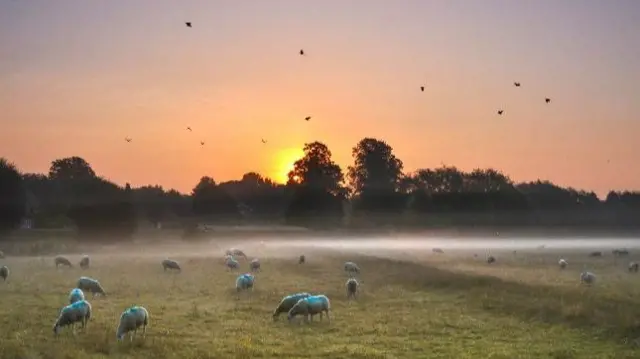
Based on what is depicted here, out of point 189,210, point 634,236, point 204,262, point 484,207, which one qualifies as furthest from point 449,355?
point 189,210

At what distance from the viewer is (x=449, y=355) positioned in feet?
58.2

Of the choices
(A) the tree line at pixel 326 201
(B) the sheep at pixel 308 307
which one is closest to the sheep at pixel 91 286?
(B) the sheep at pixel 308 307

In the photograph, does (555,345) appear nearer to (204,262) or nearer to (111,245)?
(204,262)

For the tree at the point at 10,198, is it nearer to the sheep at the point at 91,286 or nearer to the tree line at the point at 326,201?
the tree line at the point at 326,201

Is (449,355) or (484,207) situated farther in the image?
(484,207)

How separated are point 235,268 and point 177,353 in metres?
29.3

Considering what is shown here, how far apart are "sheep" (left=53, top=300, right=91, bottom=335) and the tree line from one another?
6566 centimetres

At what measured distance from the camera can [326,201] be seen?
12256 cm

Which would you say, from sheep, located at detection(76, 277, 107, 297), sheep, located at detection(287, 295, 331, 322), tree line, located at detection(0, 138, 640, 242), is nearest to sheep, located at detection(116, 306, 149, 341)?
sheep, located at detection(287, 295, 331, 322)

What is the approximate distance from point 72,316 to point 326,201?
10206 cm

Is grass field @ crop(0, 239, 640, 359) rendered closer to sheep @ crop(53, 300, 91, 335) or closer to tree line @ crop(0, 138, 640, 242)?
sheep @ crop(53, 300, 91, 335)

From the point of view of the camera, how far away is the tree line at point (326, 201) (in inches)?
3369

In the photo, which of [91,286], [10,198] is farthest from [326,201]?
[91,286]

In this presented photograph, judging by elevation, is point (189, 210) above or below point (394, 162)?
below
